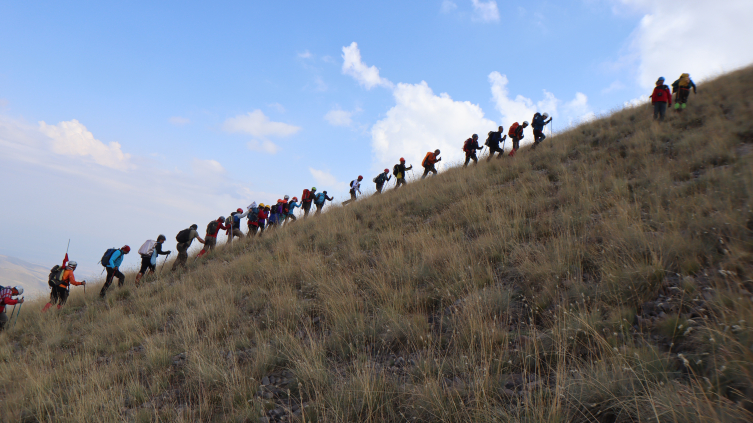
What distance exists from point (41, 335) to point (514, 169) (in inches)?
555

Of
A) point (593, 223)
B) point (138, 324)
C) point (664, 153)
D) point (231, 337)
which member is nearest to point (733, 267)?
point (593, 223)

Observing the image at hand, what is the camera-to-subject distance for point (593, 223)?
Answer: 509 cm

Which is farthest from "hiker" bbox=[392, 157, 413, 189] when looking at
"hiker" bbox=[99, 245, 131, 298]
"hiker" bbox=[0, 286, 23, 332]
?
"hiker" bbox=[0, 286, 23, 332]

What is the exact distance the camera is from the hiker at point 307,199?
18156mm

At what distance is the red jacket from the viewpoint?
1109cm

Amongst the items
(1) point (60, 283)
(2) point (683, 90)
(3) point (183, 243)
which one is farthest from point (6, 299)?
(2) point (683, 90)

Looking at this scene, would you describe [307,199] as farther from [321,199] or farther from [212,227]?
[212,227]

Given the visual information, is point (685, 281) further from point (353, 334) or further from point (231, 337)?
point (231, 337)

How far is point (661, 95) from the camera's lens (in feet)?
36.5

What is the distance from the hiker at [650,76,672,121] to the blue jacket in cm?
1959

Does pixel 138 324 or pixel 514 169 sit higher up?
pixel 514 169

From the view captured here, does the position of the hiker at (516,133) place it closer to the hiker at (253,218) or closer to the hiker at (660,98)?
the hiker at (660,98)

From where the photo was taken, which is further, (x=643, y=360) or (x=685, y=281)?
(x=685, y=281)

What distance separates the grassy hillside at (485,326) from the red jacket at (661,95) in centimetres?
426
